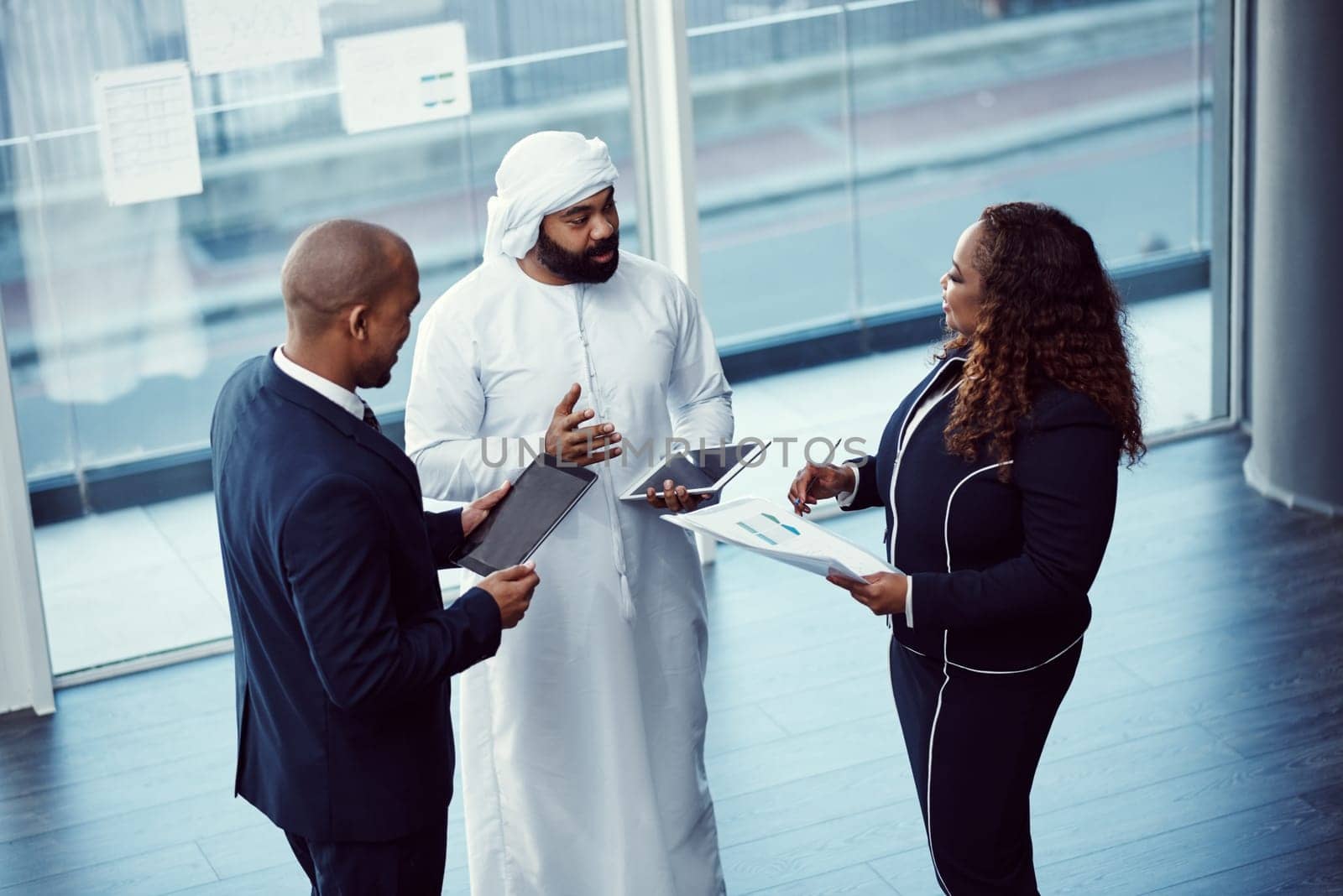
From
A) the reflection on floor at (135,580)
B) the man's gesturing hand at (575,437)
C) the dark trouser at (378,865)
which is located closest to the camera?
the dark trouser at (378,865)

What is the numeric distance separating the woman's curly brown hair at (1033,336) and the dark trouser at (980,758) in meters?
0.38

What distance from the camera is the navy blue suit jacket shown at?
6.75ft

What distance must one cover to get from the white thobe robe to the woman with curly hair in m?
0.56

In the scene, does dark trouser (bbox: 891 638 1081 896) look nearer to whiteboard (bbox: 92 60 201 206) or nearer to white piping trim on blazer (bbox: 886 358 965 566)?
white piping trim on blazer (bbox: 886 358 965 566)

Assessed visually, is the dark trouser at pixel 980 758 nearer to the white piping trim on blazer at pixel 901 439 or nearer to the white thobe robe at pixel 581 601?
the white piping trim on blazer at pixel 901 439

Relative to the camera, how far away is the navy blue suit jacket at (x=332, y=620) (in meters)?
2.06

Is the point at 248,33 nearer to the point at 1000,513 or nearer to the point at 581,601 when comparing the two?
the point at 581,601

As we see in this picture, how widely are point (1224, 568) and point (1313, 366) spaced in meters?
0.78

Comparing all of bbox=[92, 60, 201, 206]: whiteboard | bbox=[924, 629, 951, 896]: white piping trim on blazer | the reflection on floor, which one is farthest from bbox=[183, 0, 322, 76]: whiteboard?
bbox=[924, 629, 951, 896]: white piping trim on blazer

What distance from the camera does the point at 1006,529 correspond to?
7.99 feet

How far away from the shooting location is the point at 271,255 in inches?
175

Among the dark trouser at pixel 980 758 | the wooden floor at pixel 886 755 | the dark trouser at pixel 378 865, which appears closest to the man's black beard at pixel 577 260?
the dark trouser at pixel 980 758

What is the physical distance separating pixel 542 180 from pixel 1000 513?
1013mm

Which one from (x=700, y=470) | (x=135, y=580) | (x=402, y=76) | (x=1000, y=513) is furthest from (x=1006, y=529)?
(x=135, y=580)
